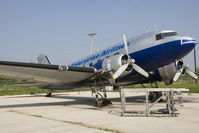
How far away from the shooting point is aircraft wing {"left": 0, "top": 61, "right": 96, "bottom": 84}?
41.4 ft

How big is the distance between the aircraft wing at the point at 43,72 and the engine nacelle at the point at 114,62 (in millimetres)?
959

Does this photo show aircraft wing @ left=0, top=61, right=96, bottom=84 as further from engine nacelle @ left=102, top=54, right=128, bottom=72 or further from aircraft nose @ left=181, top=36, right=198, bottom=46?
aircraft nose @ left=181, top=36, right=198, bottom=46

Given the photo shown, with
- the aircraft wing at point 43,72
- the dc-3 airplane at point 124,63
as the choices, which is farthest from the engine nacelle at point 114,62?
the aircraft wing at point 43,72

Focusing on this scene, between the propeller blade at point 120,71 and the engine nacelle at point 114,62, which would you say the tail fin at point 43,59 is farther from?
the propeller blade at point 120,71

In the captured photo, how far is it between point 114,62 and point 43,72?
15.8 ft

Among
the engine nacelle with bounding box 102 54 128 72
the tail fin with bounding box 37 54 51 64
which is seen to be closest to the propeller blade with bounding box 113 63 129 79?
the engine nacelle with bounding box 102 54 128 72

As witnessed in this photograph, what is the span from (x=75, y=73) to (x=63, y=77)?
146cm

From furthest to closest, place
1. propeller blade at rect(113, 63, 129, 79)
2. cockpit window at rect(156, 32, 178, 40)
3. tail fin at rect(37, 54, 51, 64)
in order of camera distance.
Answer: tail fin at rect(37, 54, 51, 64)
cockpit window at rect(156, 32, 178, 40)
propeller blade at rect(113, 63, 129, 79)

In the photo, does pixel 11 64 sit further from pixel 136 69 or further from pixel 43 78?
pixel 136 69

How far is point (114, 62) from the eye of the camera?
13508mm

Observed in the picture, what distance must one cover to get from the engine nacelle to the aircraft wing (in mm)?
959

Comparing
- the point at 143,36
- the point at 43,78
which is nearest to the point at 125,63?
the point at 143,36

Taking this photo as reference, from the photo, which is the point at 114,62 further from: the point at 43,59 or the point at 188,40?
the point at 43,59

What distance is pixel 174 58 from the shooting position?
45.8 ft
